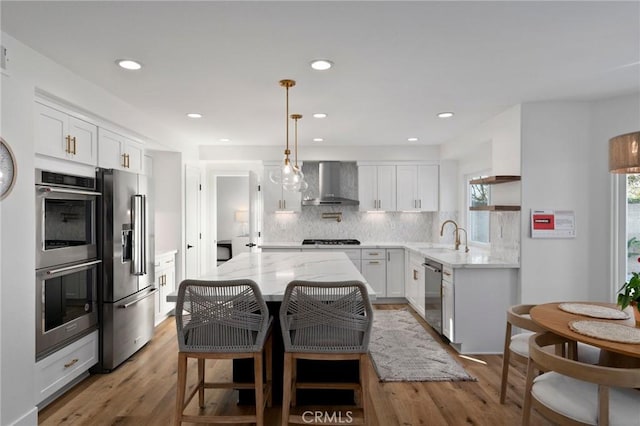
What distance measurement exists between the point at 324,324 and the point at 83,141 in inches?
96.1

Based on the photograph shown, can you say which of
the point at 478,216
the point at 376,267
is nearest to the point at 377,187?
the point at 376,267

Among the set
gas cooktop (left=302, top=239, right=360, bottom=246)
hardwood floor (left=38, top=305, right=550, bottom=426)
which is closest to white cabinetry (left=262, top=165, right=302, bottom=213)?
gas cooktop (left=302, top=239, right=360, bottom=246)

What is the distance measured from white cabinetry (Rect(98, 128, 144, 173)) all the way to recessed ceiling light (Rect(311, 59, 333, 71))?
1991 mm

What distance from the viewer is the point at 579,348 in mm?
2549

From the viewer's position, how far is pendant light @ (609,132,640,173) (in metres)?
2.00

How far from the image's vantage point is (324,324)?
217 cm

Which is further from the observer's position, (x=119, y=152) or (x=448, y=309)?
(x=448, y=309)

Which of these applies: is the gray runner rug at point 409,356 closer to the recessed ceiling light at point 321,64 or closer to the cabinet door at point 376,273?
the cabinet door at point 376,273

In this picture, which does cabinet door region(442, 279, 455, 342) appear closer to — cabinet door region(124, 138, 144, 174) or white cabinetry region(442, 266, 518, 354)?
white cabinetry region(442, 266, 518, 354)

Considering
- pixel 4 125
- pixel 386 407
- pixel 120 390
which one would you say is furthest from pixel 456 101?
pixel 120 390

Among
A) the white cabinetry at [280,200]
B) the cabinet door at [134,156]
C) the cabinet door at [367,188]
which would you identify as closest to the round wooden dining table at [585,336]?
the cabinet door at [367,188]

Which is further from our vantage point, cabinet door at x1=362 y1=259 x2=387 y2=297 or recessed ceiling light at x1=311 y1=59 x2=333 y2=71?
cabinet door at x1=362 y1=259 x2=387 y2=297

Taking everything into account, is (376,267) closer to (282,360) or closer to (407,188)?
(407,188)

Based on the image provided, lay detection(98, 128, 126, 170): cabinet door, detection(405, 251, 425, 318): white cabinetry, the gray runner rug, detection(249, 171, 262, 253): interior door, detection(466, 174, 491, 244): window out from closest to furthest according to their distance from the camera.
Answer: the gray runner rug → detection(98, 128, 126, 170): cabinet door → detection(405, 251, 425, 318): white cabinetry → detection(466, 174, 491, 244): window → detection(249, 171, 262, 253): interior door
